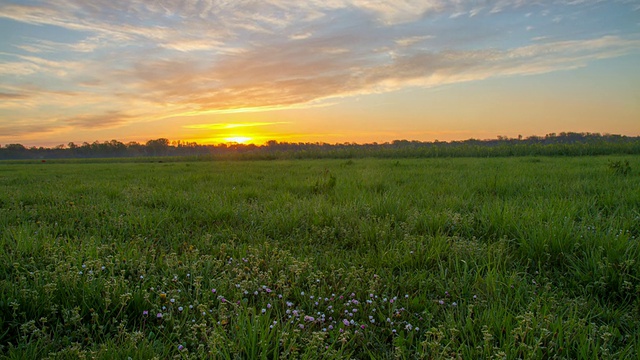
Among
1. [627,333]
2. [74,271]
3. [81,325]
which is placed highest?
[74,271]

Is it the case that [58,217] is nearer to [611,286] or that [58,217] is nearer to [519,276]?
[519,276]

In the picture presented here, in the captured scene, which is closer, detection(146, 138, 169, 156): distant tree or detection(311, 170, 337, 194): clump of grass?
detection(311, 170, 337, 194): clump of grass

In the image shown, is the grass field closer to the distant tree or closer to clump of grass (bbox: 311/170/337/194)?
clump of grass (bbox: 311/170/337/194)

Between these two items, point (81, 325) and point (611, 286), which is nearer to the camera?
point (81, 325)

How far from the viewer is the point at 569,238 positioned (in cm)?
349

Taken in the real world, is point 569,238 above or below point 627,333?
above

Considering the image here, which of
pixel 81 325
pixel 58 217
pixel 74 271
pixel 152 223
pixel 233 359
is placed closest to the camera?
pixel 233 359

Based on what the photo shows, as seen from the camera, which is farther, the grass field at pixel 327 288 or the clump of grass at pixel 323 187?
the clump of grass at pixel 323 187

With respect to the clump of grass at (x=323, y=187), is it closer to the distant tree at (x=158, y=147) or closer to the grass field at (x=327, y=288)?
the grass field at (x=327, y=288)

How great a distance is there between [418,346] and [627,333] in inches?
55.3

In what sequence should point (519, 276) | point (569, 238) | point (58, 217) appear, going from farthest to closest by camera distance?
point (58, 217) → point (569, 238) → point (519, 276)

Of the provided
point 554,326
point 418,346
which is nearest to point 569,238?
point 554,326

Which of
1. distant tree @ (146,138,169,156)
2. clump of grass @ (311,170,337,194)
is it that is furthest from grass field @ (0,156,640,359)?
distant tree @ (146,138,169,156)

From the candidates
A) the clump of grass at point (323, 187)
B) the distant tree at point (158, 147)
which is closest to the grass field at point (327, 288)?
the clump of grass at point (323, 187)
